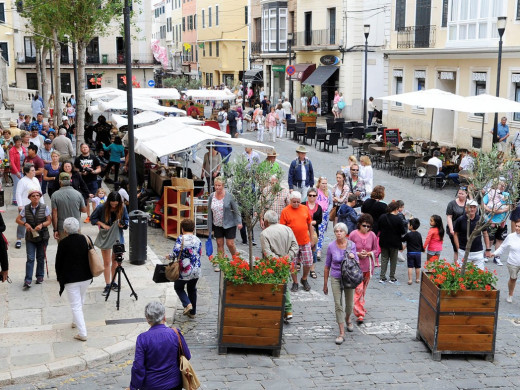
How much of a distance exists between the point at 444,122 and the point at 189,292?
2208 centimetres

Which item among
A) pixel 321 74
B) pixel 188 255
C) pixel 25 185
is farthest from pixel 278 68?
pixel 188 255

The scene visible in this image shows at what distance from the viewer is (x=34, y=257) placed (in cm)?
1077

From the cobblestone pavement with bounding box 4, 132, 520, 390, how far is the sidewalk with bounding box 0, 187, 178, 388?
0.18 metres

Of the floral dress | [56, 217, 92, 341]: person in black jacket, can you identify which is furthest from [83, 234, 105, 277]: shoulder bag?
the floral dress

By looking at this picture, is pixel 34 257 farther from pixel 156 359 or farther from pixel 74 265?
pixel 156 359

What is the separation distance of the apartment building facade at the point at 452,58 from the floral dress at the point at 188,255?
57.8 feet

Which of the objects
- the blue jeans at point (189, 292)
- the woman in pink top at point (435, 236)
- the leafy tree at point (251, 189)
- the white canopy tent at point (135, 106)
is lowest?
the blue jeans at point (189, 292)

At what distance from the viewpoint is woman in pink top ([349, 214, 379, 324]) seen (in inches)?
381

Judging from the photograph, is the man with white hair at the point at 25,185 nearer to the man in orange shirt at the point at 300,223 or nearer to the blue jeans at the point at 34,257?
the blue jeans at the point at 34,257

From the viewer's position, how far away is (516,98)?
955 inches

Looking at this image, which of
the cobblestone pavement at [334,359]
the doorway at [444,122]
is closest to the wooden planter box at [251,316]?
the cobblestone pavement at [334,359]

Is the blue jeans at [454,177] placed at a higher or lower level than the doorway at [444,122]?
lower

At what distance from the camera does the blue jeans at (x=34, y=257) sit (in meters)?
10.6

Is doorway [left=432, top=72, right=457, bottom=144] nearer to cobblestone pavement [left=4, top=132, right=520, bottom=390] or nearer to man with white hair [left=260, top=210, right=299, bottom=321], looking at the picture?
cobblestone pavement [left=4, top=132, right=520, bottom=390]
